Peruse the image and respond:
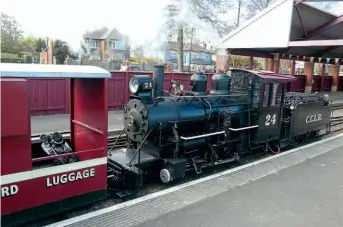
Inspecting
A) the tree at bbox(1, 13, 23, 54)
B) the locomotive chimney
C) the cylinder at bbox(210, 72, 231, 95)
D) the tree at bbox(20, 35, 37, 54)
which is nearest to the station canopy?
the cylinder at bbox(210, 72, 231, 95)

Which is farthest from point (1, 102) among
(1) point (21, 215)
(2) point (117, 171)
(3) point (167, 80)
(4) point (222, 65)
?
(4) point (222, 65)

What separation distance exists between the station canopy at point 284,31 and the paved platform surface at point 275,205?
1012 cm

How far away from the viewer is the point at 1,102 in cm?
384

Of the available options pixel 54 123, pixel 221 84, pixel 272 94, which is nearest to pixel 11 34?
pixel 54 123

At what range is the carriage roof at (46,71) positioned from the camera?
13.3 ft

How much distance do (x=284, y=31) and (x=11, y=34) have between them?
109ft

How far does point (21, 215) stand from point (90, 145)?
1.65m

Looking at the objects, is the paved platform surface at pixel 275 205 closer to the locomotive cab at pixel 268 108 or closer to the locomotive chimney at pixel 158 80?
the locomotive cab at pixel 268 108

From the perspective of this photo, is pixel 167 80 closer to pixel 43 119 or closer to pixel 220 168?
pixel 43 119

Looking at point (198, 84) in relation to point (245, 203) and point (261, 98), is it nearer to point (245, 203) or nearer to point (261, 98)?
point (261, 98)

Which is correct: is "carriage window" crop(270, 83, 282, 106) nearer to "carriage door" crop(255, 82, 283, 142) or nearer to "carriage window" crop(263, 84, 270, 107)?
"carriage door" crop(255, 82, 283, 142)

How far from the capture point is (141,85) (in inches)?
255

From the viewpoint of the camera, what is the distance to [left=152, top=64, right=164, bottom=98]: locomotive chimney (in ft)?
22.3

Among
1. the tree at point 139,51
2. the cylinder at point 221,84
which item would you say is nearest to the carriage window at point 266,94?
the cylinder at point 221,84
